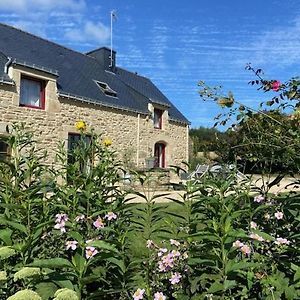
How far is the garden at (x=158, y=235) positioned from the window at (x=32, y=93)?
467 inches

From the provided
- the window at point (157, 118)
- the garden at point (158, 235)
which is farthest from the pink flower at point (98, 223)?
the window at point (157, 118)

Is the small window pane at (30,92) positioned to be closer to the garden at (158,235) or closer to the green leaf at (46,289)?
the garden at (158,235)

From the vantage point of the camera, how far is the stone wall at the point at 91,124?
13648 mm

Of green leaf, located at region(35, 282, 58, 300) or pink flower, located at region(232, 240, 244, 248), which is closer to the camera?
green leaf, located at region(35, 282, 58, 300)

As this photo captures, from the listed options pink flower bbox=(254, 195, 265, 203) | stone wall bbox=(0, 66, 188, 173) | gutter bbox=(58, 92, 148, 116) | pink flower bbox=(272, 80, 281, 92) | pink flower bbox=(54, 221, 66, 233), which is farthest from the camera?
gutter bbox=(58, 92, 148, 116)

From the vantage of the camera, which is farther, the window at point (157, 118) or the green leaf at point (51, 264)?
the window at point (157, 118)

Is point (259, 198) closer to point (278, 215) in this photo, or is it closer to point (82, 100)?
point (278, 215)

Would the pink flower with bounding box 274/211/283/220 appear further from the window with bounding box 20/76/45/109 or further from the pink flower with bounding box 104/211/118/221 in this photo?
the window with bounding box 20/76/45/109

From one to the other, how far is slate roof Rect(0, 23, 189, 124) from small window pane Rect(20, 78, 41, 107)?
0.60 metres

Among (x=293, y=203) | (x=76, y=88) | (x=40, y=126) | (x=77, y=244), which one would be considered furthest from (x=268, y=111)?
(x=76, y=88)

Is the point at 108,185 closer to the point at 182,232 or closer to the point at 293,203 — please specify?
the point at 182,232

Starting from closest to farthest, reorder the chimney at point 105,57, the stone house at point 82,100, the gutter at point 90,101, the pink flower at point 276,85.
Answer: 1. the pink flower at point 276,85
2. the stone house at point 82,100
3. the gutter at point 90,101
4. the chimney at point 105,57

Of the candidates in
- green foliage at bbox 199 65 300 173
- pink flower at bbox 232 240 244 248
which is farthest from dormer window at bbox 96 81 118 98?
pink flower at bbox 232 240 244 248

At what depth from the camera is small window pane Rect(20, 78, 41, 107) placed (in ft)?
46.3
